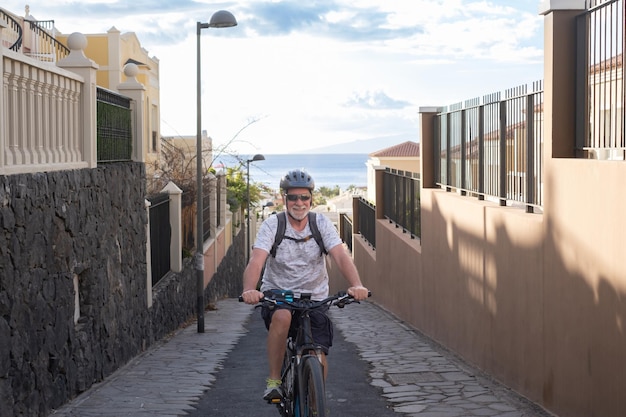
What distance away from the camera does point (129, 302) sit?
12.4 m

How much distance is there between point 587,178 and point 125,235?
6.90m

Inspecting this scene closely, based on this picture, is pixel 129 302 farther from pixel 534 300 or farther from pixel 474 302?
pixel 534 300

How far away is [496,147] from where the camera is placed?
11.4m

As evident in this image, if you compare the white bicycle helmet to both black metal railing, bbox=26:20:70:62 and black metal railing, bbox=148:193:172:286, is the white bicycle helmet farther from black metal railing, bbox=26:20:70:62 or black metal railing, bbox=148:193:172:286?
black metal railing, bbox=26:20:70:62

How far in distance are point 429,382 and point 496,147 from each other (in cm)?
329

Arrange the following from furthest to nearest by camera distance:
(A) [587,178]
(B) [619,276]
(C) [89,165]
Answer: (C) [89,165], (A) [587,178], (B) [619,276]

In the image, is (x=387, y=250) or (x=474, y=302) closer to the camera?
(x=474, y=302)

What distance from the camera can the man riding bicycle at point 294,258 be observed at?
627 cm

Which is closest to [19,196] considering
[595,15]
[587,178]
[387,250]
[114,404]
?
[114,404]

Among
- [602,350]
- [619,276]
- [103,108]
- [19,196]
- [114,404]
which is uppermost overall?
[103,108]

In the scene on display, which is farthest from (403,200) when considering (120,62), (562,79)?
(120,62)

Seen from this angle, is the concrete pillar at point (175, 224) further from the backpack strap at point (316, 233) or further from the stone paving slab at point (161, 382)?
the backpack strap at point (316, 233)

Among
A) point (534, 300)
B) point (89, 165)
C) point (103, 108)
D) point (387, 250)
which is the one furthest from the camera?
point (387, 250)

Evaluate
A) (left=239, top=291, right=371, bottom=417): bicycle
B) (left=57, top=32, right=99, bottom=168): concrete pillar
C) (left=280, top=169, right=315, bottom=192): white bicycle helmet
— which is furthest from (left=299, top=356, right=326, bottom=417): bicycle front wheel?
(left=57, top=32, right=99, bottom=168): concrete pillar
